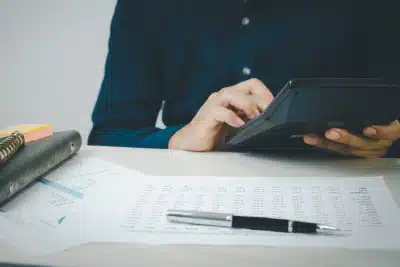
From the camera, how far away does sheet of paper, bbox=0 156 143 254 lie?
422 millimetres

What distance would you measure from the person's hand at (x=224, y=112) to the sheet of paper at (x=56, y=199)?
0.19 meters

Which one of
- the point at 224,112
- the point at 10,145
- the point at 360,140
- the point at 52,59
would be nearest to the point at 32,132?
the point at 10,145

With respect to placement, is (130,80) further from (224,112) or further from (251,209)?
(251,209)

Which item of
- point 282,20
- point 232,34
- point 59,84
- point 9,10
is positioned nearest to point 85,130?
point 59,84

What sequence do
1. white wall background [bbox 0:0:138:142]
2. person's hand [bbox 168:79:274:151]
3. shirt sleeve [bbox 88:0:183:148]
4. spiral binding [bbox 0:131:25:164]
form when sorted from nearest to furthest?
spiral binding [bbox 0:131:25:164], person's hand [bbox 168:79:274:151], shirt sleeve [bbox 88:0:183:148], white wall background [bbox 0:0:138:142]

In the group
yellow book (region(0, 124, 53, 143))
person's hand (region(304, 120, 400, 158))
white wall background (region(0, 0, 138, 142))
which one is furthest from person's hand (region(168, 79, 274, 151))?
white wall background (region(0, 0, 138, 142))

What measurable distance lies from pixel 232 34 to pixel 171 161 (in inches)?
19.6

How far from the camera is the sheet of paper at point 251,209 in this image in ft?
1.37

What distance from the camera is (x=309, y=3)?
106cm

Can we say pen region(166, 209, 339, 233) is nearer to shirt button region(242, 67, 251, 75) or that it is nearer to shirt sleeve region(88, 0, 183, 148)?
shirt sleeve region(88, 0, 183, 148)

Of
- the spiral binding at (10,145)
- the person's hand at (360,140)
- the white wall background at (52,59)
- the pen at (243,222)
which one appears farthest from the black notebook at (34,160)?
the white wall background at (52,59)

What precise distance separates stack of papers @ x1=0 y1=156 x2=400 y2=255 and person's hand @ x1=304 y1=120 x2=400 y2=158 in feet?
0.28

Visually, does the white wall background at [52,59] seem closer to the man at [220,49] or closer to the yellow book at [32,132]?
the man at [220,49]

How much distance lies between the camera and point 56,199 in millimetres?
528
